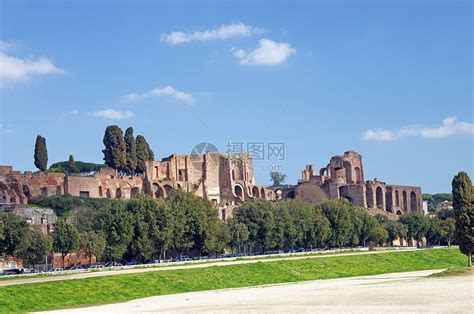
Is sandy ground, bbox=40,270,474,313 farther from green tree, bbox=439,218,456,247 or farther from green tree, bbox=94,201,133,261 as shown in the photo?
green tree, bbox=439,218,456,247

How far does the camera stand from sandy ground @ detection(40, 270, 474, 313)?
25250mm

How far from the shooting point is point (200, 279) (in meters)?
42.2

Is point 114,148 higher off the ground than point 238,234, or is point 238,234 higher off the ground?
point 114,148

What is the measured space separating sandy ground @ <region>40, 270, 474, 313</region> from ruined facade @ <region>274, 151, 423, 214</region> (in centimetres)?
6559

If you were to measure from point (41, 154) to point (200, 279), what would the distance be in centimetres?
4774

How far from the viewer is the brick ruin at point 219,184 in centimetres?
8156

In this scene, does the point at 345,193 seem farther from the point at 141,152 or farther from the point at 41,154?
the point at 41,154

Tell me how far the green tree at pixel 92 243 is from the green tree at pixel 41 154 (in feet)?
114

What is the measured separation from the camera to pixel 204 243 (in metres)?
59.0

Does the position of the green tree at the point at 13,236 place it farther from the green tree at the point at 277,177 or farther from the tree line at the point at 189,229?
the green tree at the point at 277,177

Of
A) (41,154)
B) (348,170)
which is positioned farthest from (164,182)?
(348,170)

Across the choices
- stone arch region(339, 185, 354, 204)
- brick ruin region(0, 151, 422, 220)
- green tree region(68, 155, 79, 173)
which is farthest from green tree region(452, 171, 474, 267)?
green tree region(68, 155, 79, 173)

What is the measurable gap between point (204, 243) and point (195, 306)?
29353 millimetres

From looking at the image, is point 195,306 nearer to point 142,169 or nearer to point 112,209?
point 112,209
